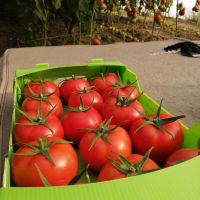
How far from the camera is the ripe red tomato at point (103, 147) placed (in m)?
0.68

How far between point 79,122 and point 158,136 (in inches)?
6.8

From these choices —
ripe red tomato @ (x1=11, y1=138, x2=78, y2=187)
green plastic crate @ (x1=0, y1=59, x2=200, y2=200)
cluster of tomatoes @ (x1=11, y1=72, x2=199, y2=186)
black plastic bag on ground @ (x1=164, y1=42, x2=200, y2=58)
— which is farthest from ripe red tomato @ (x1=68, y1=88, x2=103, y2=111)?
black plastic bag on ground @ (x1=164, y1=42, x2=200, y2=58)

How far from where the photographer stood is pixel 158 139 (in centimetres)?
71

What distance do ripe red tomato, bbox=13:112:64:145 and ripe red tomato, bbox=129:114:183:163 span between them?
0.16 m

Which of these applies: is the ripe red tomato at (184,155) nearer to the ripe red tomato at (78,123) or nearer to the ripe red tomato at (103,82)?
the ripe red tomato at (78,123)

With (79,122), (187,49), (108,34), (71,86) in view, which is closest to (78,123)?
(79,122)

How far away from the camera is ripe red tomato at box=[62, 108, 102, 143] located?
798mm

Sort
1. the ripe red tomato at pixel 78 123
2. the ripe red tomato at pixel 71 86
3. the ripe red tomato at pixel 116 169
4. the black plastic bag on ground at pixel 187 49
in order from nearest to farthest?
the ripe red tomato at pixel 116 169 < the ripe red tomato at pixel 78 123 < the ripe red tomato at pixel 71 86 < the black plastic bag on ground at pixel 187 49

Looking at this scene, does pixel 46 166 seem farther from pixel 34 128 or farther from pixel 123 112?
pixel 123 112

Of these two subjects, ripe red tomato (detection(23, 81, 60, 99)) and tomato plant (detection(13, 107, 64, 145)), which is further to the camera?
ripe red tomato (detection(23, 81, 60, 99))

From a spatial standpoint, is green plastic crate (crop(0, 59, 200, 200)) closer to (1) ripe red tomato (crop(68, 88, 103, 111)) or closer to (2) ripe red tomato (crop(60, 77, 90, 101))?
(1) ripe red tomato (crop(68, 88, 103, 111))

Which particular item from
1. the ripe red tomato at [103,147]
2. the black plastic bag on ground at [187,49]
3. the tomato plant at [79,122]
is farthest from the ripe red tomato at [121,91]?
the black plastic bag on ground at [187,49]

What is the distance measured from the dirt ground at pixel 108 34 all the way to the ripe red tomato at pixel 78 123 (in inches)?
91.0

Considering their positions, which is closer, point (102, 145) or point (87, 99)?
point (102, 145)
